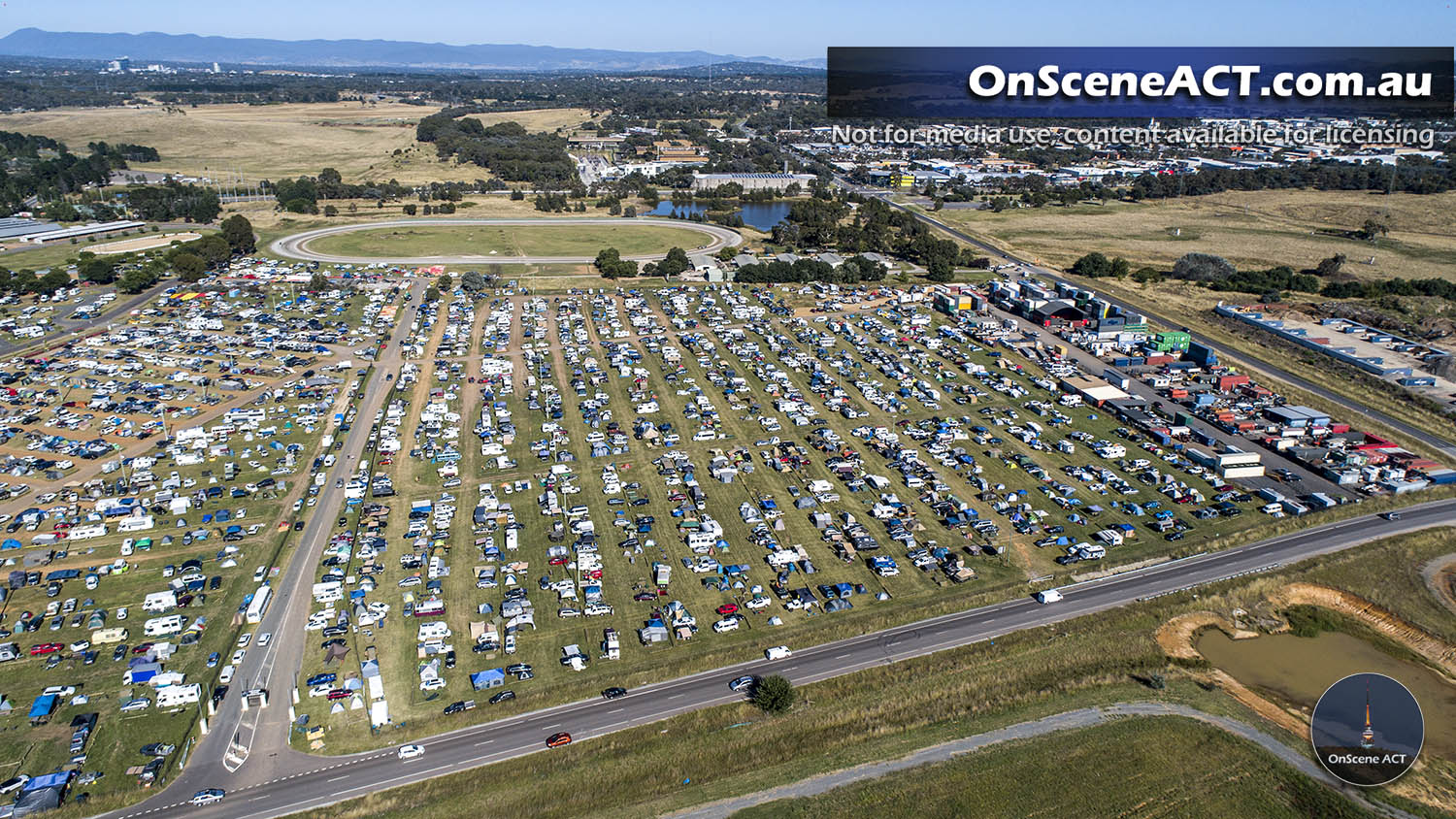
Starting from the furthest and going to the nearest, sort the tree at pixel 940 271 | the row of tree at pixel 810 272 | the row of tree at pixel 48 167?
the row of tree at pixel 48 167 < the tree at pixel 940 271 < the row of tree at pixel 810 272

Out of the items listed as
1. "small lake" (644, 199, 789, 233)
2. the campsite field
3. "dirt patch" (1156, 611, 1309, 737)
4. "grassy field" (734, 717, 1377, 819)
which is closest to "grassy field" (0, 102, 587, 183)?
"small lake" (644, 199, 789, 233)

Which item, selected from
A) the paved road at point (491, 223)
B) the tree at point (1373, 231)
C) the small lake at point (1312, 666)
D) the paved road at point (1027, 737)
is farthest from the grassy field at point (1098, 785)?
the tree at point (1373, 231)

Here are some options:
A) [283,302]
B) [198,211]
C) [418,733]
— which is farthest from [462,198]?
[418,733]

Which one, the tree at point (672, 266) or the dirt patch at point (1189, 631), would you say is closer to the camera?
the dirt patch at point (1189, 631)

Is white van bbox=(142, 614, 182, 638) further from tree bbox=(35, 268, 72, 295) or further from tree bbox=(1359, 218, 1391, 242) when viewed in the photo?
tree bbox=(1359, 218, 1391, 242)

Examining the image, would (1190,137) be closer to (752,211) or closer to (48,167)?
(752,211)

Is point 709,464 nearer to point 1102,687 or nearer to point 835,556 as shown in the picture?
A: point 835,556

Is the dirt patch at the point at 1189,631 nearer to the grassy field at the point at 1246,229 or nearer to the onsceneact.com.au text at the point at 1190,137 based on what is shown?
the grassy field at the point at 1246,229

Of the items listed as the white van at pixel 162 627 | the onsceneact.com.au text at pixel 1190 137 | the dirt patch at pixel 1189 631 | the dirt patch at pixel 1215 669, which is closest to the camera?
the dirt patch at pixel 1215 669
